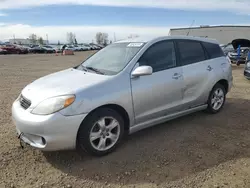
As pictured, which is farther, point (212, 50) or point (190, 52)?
point (212, 50)

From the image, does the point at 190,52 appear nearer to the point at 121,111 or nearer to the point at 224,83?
the point at 224,83

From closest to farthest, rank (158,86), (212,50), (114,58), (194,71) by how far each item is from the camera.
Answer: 1. (158,86)
2. (114,58)
3. (194,71)
4. (212,50)

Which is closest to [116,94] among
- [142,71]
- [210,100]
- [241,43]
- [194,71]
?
[142,71]

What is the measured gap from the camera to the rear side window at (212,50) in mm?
5246

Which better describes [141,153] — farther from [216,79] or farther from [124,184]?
[216,79]

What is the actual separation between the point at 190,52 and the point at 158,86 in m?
1.22

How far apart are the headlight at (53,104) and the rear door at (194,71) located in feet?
7.11

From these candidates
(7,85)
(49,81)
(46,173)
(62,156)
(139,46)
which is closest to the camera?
(46,173)

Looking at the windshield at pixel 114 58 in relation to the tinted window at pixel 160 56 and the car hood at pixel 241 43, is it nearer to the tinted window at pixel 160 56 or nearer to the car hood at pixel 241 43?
the tinted window at pixel 160 56

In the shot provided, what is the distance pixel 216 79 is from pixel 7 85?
24.2 ft

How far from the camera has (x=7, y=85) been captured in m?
9.34

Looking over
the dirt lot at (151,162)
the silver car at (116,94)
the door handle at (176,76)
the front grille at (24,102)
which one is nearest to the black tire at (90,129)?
the silver car at (116,94)

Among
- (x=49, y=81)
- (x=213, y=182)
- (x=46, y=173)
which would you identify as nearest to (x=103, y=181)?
(x=46, y=173)

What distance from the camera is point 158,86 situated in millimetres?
4090
